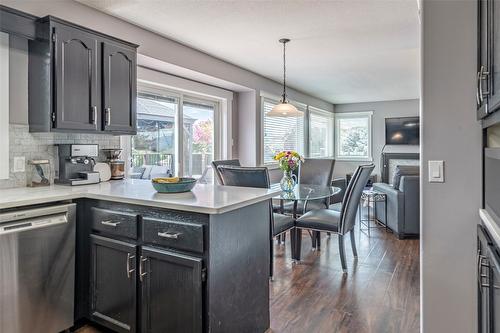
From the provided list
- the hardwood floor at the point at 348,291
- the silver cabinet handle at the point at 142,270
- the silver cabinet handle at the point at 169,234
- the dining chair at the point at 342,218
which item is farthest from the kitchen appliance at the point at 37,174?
the dining chair at the point at 342,218

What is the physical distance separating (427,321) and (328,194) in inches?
76.5

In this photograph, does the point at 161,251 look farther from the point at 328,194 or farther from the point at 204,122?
the point at 204,122

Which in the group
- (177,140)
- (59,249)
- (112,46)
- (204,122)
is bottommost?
(59,249)

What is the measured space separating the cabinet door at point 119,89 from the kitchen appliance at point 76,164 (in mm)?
256

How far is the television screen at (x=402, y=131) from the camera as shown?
8008mm

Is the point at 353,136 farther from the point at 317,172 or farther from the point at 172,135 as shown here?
the point at 172,135

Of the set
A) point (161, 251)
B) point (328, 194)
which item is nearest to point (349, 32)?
point (328, 194)

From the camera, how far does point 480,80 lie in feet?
4.90

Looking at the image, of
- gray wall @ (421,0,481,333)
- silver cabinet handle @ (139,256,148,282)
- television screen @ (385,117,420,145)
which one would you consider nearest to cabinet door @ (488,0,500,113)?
gray wall @ (421,0,481,333)

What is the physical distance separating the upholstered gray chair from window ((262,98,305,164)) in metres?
1.06

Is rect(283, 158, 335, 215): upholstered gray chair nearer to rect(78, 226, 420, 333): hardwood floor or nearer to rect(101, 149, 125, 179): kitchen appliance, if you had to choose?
rect(78, 226, 420, 333): hardwood floor

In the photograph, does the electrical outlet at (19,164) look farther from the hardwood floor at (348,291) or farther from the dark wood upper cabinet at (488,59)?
the dark wood upper cabinet at (488,59)

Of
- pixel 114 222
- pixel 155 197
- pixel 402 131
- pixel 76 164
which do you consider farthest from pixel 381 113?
pixel 114 222

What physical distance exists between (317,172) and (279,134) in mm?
1808
